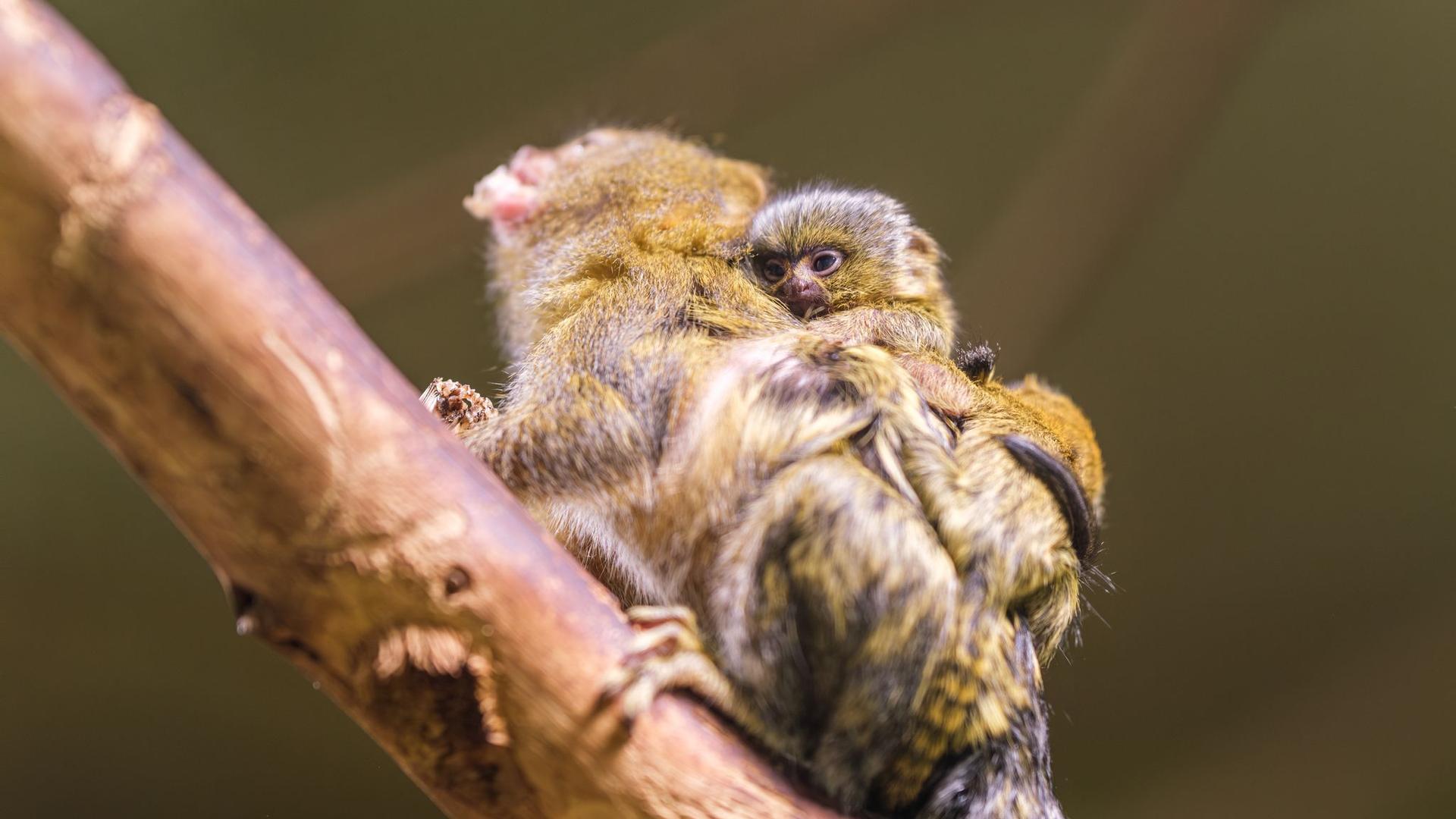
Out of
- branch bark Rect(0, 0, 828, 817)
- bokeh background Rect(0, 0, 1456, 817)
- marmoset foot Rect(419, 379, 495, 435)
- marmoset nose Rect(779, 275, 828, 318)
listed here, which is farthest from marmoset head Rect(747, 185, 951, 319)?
bokeh background Rect(0, 0, 1456, 817)

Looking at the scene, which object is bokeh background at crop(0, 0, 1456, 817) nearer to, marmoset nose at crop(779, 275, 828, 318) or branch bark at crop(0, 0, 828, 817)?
marmoset nose at crop(779, 275, 828, 318)

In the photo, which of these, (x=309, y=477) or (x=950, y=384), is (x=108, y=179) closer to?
(x=309, y=477)

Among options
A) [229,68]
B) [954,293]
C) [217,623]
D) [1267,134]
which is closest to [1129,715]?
[954,293]

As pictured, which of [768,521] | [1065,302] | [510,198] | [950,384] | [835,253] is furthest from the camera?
[1065,302]

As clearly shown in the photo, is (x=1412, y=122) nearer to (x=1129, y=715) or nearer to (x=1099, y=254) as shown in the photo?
(x=1099, y=254)

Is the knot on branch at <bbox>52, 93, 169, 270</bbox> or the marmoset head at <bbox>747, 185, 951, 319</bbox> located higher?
the marmoset head at <bbox>747, 185, 951, 319</bbox>

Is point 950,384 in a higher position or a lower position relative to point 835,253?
lower

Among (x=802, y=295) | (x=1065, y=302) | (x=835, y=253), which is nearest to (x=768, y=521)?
(x=802, y=295)
